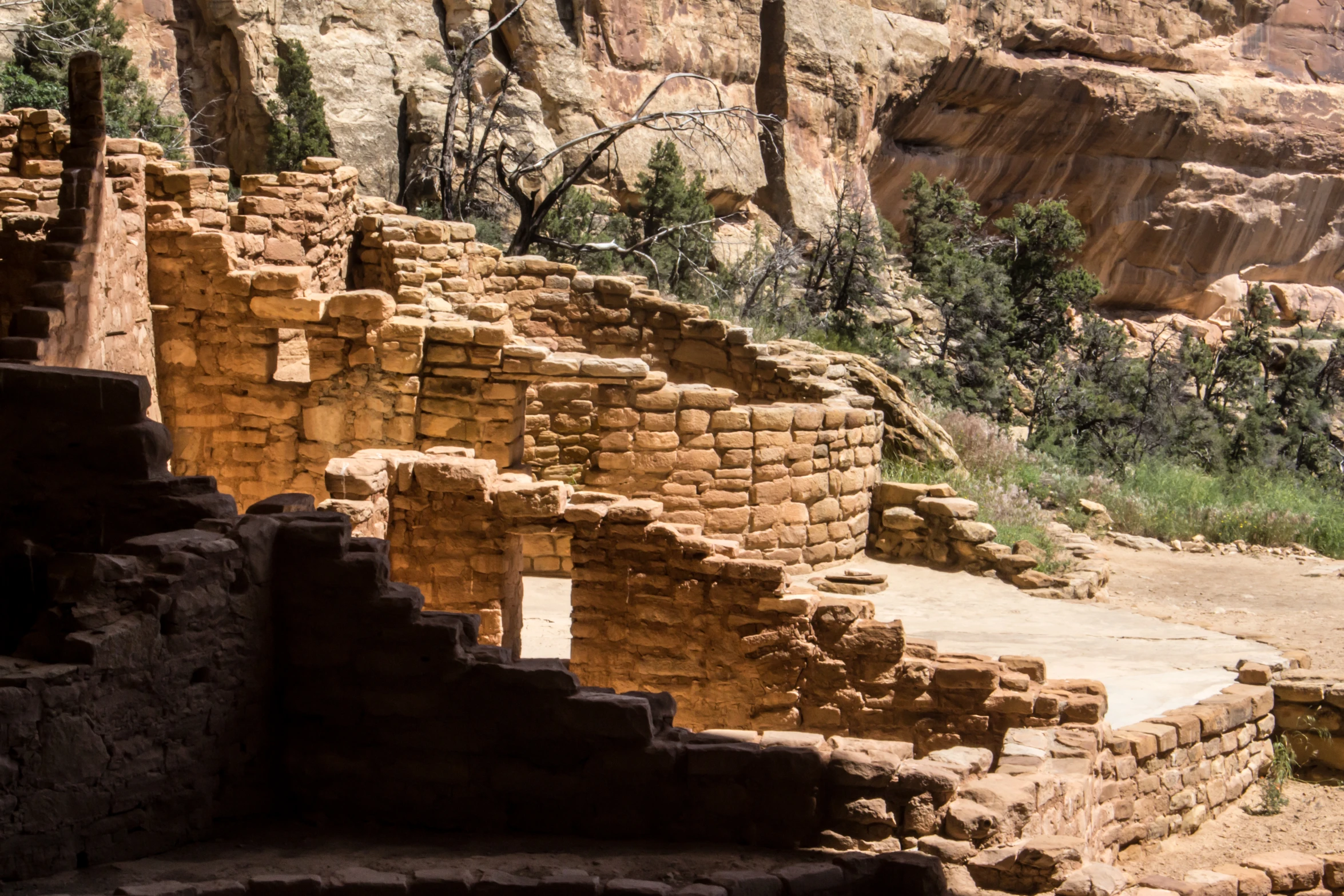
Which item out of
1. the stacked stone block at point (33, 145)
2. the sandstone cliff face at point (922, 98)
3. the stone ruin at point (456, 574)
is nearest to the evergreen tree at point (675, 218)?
the sandstone cliff face at point (922, 98)

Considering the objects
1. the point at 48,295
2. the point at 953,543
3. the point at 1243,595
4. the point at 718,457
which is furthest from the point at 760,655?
the point at 1243,595

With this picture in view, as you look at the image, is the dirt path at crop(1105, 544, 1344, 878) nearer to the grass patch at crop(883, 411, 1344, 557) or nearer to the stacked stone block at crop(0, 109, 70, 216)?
the grass patch at crop(883, 411, 1344, 557)

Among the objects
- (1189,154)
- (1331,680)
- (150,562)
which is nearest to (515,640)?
(150,562)

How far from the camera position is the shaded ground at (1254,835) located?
760 centimetres

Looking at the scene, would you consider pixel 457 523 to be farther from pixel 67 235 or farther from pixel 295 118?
pixel 295 118

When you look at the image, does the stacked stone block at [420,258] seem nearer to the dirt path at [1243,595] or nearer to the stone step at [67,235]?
the stone step at [67,235]

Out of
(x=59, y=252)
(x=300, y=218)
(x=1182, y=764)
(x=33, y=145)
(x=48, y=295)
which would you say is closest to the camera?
(x=1182, y=764)

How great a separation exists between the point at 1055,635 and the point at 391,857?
6.84m

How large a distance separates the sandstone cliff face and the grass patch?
7.37 m

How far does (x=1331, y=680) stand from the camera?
9422 mm

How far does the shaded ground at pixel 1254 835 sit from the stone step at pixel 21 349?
6535mm

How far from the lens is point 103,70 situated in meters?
15.9

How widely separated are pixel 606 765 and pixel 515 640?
3674mm

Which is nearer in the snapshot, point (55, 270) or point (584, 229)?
point (55, 270)
